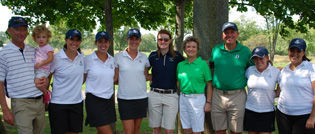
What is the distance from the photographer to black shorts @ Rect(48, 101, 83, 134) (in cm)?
412

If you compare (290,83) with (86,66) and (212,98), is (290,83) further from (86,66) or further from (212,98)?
(86,66)

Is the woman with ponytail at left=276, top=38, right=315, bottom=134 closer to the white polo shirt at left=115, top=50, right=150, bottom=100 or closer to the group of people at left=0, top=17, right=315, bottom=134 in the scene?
the group of people at left=0, top=17, right=315, bottom=134

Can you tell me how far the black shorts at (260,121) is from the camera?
422 centimetres

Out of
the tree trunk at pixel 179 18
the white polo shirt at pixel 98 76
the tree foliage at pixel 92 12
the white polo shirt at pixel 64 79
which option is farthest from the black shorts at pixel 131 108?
the tree trunk at pixel 179 18

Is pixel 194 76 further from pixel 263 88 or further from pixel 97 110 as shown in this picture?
pixel 97 110

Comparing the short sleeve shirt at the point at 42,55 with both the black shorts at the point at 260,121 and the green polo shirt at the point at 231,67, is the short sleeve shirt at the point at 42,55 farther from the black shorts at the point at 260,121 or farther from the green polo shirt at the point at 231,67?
the black shorts at the point at 260,121

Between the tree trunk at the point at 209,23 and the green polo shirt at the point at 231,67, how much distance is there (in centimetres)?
83

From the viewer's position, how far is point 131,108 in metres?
4.56

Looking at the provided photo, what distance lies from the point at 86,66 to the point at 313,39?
58075 mm

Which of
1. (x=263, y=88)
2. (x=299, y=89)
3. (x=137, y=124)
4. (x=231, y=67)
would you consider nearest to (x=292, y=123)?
(x=299, y=89)

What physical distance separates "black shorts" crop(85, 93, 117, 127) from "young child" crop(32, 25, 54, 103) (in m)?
0.67

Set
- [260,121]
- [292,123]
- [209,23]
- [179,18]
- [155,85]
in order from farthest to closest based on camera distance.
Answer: [179,18] → [209,23] → [155,85] → [260,121] → [292,123]

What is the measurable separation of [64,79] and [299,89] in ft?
12.1

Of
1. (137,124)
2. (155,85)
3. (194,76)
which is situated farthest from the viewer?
(137,124)
